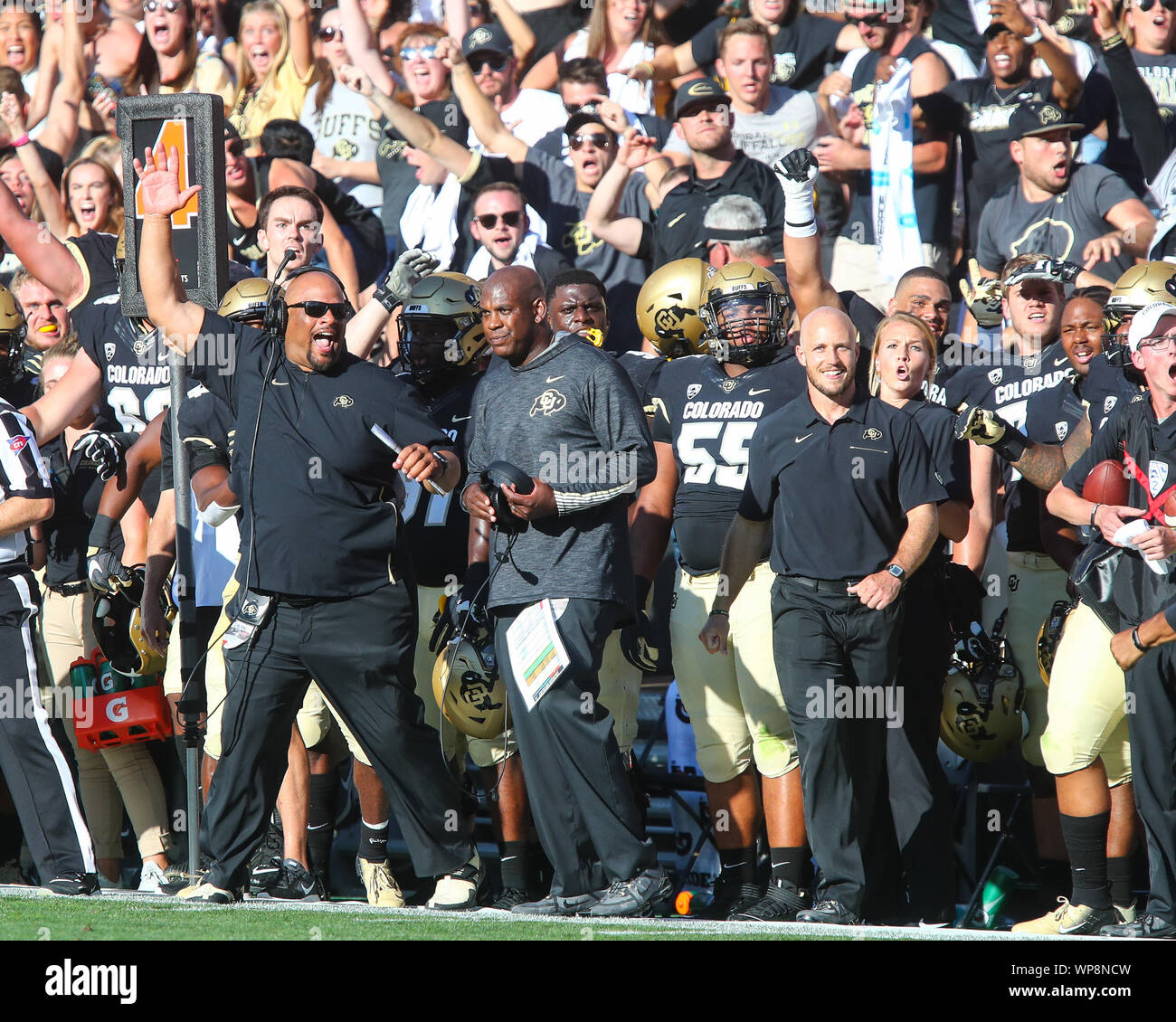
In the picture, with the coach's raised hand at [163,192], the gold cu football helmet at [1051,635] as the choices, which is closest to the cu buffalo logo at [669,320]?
the gold cu football helmet at [1051,635]

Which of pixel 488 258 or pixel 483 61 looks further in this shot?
pixel 483 61

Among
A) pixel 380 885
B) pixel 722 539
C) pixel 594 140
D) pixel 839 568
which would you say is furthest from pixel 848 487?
pixel 594 140

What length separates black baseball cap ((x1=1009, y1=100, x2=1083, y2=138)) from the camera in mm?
8641

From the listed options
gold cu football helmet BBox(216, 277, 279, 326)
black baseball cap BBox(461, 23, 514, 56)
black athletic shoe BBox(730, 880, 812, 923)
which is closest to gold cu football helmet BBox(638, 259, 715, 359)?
gold cu football helmet BBox(216, 277, 279, 326)

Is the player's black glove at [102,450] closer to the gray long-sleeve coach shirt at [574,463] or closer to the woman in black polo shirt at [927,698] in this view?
the gray long-sleeve coach shirt at [574,463]

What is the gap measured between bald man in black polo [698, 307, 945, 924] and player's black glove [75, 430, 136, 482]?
305 cm

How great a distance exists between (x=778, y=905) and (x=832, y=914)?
0.37 metres

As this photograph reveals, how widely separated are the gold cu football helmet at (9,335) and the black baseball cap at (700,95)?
348 centimetres

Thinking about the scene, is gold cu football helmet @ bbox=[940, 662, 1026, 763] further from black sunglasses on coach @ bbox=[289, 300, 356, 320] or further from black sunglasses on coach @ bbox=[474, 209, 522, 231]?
black sunglasses on coach @ bbox=[474, 209, 522, 231]

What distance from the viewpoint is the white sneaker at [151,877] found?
301 inches

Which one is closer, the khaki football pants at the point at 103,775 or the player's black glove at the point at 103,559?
the player's black glove at the point at 103,559

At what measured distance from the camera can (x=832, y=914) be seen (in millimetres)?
5977

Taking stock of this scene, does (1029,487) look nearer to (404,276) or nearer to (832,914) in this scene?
(832,914)

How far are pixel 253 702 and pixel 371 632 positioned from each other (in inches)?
18.9
